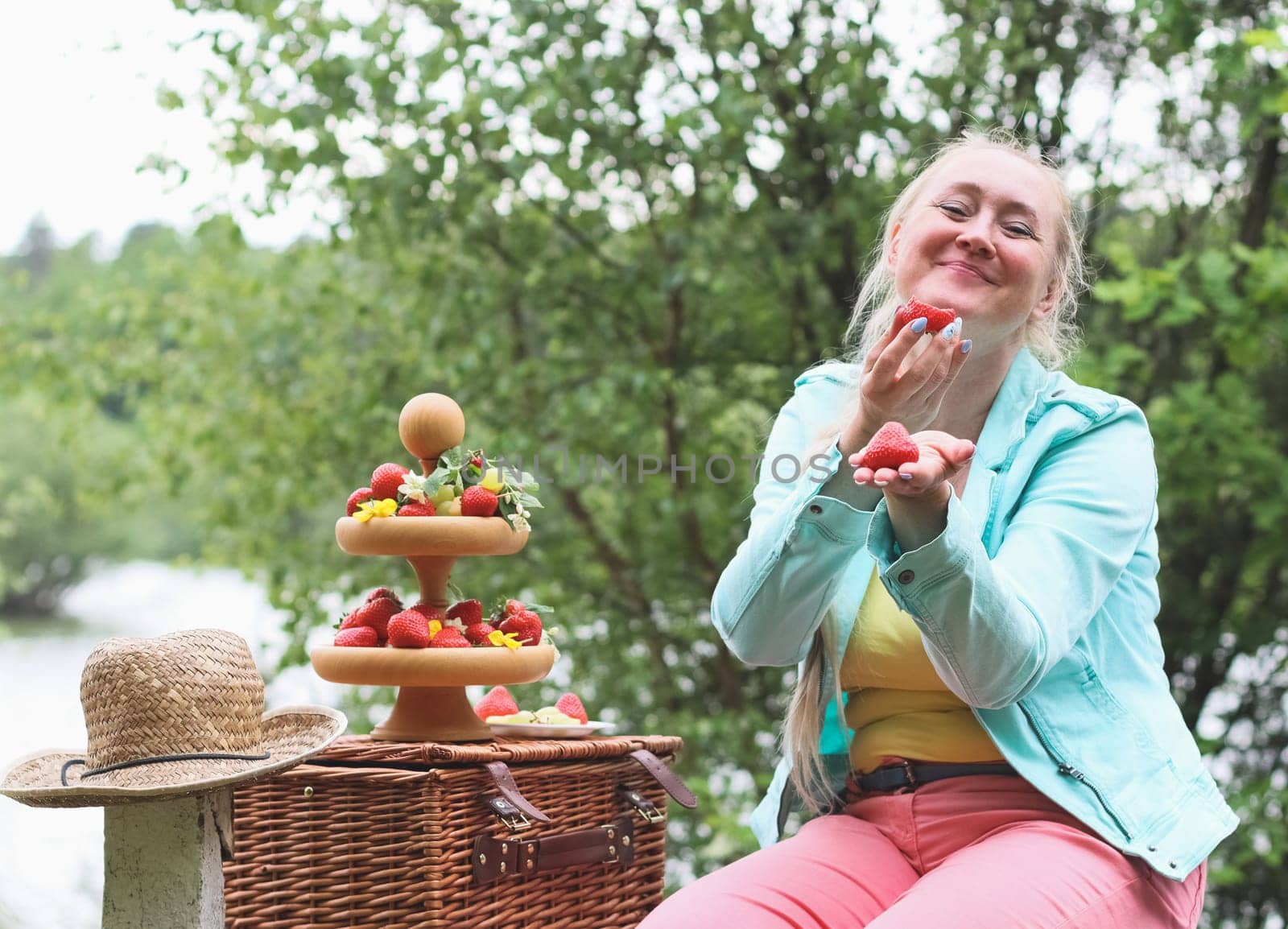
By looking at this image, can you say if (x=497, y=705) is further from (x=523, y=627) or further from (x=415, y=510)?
(x=415, y=510)

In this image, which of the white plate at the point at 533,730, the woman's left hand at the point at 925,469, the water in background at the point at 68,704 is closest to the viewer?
the woman's left hand at the point at 925,469

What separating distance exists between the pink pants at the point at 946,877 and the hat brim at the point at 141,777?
0.44 m

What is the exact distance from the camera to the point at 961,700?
1474 millimetres

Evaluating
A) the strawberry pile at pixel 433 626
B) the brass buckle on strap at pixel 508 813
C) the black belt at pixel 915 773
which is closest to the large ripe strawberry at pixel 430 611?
the strawberry pile at pixel 433 626

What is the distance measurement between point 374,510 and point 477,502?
5.2 inches

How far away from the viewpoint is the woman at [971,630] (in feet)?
4.25

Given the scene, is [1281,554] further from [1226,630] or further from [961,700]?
[961,700]

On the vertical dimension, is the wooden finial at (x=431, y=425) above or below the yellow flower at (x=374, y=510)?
above

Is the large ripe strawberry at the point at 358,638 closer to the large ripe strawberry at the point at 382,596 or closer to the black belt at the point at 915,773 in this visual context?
the large ripe strawberry at the point at 382,596

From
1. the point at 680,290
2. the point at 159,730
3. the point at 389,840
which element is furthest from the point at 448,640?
the point at 680,290

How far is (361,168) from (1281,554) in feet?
8.54

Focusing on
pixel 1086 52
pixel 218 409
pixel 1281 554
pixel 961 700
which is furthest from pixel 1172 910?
pixel 218 409

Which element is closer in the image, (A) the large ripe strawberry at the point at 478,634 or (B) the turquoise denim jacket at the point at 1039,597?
(B) the turquoise denim jacket at the point at 1039,597

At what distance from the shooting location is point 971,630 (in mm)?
1276
